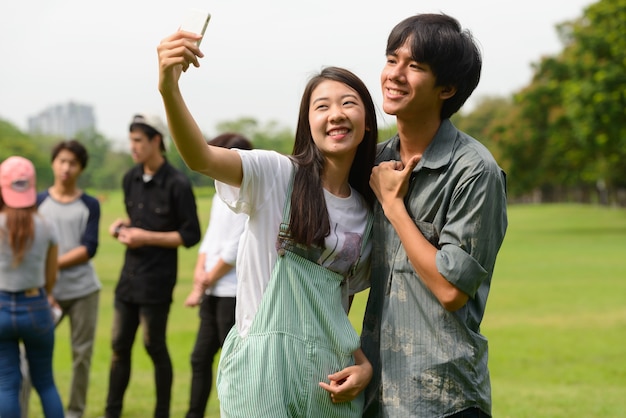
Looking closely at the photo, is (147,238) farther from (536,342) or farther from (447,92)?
(536,342)

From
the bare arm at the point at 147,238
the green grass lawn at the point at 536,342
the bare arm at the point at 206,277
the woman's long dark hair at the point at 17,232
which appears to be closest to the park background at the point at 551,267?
the green grass lawn at the point at 536,342

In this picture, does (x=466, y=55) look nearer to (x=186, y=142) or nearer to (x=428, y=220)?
(x=428, y=220)

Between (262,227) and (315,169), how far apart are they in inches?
10.8

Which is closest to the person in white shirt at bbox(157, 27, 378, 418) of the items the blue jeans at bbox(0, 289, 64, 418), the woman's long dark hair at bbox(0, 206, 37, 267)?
the blue jeans at bbox(0, 289, 64, 418)

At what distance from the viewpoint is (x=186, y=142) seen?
2.74m

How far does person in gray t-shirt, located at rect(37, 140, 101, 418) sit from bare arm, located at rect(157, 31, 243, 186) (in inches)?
162

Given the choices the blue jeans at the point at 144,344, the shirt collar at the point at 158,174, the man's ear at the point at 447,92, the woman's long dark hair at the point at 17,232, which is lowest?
the blue jeans at the point at 144,344

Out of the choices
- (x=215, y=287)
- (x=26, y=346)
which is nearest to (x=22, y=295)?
(x=26, y=346)

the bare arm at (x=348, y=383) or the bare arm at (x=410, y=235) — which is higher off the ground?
the bare arm at (x=410, y=235)

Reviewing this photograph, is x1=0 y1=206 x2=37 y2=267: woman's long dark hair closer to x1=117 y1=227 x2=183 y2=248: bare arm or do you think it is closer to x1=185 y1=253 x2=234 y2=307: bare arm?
x1=117 y1=227 x2=183 y2=248: bare arm

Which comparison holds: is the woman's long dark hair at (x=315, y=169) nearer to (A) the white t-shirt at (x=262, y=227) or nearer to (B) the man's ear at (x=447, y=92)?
(A) the white t-shirt at (x=262, y=227)

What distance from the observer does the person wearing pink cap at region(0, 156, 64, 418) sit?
529 cm

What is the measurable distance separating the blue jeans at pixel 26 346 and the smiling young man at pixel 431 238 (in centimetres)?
286

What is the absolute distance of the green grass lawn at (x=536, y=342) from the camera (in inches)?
294
